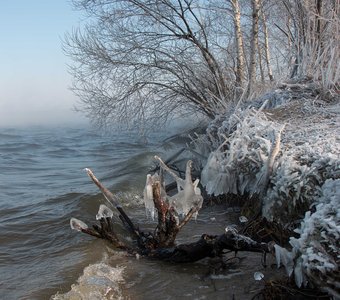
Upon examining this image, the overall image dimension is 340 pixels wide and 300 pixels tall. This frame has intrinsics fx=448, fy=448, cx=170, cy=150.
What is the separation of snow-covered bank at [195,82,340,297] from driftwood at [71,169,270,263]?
72 cm

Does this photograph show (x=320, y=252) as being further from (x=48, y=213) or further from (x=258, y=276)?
(x=48, y=213)

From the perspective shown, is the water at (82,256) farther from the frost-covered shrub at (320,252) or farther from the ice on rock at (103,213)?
the frost-covered shrub at (320,252)

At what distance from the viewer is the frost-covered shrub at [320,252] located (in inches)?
137

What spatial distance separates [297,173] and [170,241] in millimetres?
1763

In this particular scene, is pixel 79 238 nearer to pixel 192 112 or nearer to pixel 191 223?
pixel 191 223

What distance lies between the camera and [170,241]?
5.53 metres

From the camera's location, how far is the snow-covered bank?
3664 millimetres

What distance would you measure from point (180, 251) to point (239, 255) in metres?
0.71

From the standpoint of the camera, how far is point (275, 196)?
18.7ft

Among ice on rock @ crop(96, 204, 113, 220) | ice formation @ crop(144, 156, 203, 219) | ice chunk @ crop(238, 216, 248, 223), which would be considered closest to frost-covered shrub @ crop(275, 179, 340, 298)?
ice formation @ crop(144, 156, 203, 219)

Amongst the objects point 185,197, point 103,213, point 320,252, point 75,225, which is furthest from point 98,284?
point 320,252

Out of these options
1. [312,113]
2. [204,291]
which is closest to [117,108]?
[312,113]

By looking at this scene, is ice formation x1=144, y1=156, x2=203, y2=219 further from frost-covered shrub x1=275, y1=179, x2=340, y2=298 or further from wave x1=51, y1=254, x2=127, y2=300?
frost-covered shrub x1=275, y1=179, x2=340, y2=298

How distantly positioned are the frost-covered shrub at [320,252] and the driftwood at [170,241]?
68cm
